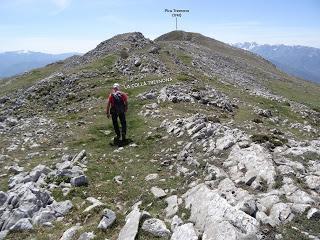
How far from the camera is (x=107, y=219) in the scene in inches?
576

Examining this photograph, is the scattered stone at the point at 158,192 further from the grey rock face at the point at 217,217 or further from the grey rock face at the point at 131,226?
the grey rock face at the point at 131,226

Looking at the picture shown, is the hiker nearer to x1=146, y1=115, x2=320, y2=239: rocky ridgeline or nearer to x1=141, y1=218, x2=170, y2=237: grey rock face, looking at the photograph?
x1=146, y1=115, x2=320, y2=239: rocky ridgeline

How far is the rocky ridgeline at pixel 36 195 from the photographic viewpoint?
15.7m

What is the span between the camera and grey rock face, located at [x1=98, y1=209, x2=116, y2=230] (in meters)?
14.3

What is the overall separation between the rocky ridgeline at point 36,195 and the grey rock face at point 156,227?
4010 mm

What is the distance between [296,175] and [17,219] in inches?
427

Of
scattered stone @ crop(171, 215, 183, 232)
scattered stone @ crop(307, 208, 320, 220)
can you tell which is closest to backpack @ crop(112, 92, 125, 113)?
scattered stone @ crop(171, 215, 183, 232)

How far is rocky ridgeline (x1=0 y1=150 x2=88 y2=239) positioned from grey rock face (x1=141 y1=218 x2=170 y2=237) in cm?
401

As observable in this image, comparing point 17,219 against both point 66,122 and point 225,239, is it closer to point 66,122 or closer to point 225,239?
point 225,239

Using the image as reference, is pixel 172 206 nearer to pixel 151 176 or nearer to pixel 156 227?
pixel 156 227

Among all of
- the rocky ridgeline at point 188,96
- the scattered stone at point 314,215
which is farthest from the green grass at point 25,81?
the scattered stone at point 314,215

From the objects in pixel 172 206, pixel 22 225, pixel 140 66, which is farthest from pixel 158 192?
pixel 140 66

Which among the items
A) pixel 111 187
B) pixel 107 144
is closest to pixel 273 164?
pixel 111 187

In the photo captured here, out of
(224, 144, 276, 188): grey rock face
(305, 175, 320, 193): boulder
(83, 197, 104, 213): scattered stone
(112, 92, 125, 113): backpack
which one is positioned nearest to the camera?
(305, 175, 320, 193): boulder
